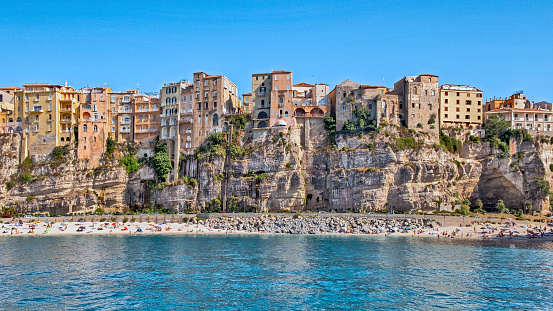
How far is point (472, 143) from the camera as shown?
73875 mm

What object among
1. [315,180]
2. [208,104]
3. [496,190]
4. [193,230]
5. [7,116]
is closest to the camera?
[193,230]

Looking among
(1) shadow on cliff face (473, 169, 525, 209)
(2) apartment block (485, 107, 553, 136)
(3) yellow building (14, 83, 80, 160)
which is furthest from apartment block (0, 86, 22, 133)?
(2) apartment block (485, 107, 553, 136)

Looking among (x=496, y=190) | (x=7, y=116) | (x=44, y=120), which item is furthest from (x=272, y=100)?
(x=7, y=116)

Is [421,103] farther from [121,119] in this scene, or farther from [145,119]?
[121,119]

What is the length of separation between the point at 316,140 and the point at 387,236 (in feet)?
67.4

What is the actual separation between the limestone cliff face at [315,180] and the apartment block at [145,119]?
609 cm

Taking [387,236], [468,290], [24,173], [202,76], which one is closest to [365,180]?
[387,236]

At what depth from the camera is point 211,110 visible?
77500 millimetres

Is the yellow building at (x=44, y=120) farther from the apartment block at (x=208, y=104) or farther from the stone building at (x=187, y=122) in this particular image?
the apartment block at (x=208, y=104)

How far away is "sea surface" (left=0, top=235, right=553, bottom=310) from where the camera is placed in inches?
1070

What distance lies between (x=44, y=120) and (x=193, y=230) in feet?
104

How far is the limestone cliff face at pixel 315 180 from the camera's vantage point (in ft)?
228

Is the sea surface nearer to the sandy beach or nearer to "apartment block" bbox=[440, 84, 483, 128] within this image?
the sandy beach

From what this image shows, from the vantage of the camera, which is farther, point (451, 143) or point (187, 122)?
point (187, 122)
